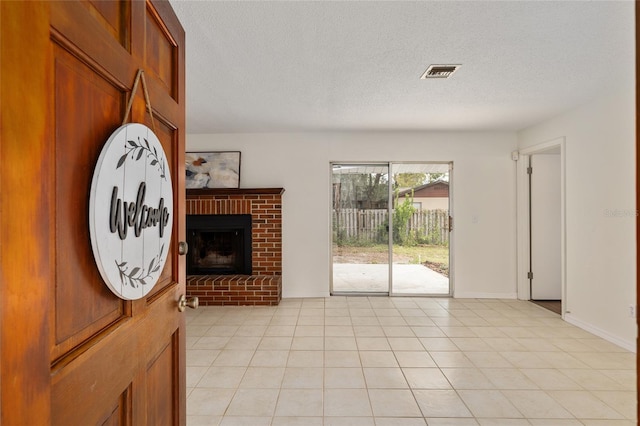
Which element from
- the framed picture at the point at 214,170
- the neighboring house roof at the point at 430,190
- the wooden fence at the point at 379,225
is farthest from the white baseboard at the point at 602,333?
the framed picture at the point at 214,170

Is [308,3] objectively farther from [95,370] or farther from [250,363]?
[250,363]

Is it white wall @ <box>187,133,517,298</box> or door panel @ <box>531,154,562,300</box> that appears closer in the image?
door panel @ <box>531,154,562,300</box>

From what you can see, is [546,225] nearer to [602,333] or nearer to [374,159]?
[602,333]

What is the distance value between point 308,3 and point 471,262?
12.8 feet

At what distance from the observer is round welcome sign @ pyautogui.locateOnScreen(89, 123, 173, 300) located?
75 centimetres

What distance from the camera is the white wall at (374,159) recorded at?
4434 mm

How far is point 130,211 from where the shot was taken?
0.85 meters

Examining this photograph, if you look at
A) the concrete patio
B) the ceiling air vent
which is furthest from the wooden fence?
the ceiling air vent

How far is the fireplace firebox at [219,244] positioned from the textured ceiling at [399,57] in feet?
4.73

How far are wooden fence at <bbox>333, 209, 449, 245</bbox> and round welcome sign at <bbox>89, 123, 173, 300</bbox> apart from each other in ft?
11.9

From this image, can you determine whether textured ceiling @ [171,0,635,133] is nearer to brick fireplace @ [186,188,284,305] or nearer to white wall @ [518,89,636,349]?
white wall @ [518,89,636,349]

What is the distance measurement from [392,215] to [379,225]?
230 mm

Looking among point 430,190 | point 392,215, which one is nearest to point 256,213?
point 392,215

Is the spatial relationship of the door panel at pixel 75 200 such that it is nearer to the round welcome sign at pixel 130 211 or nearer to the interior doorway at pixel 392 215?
the round welcome sign at pixel 130 211
